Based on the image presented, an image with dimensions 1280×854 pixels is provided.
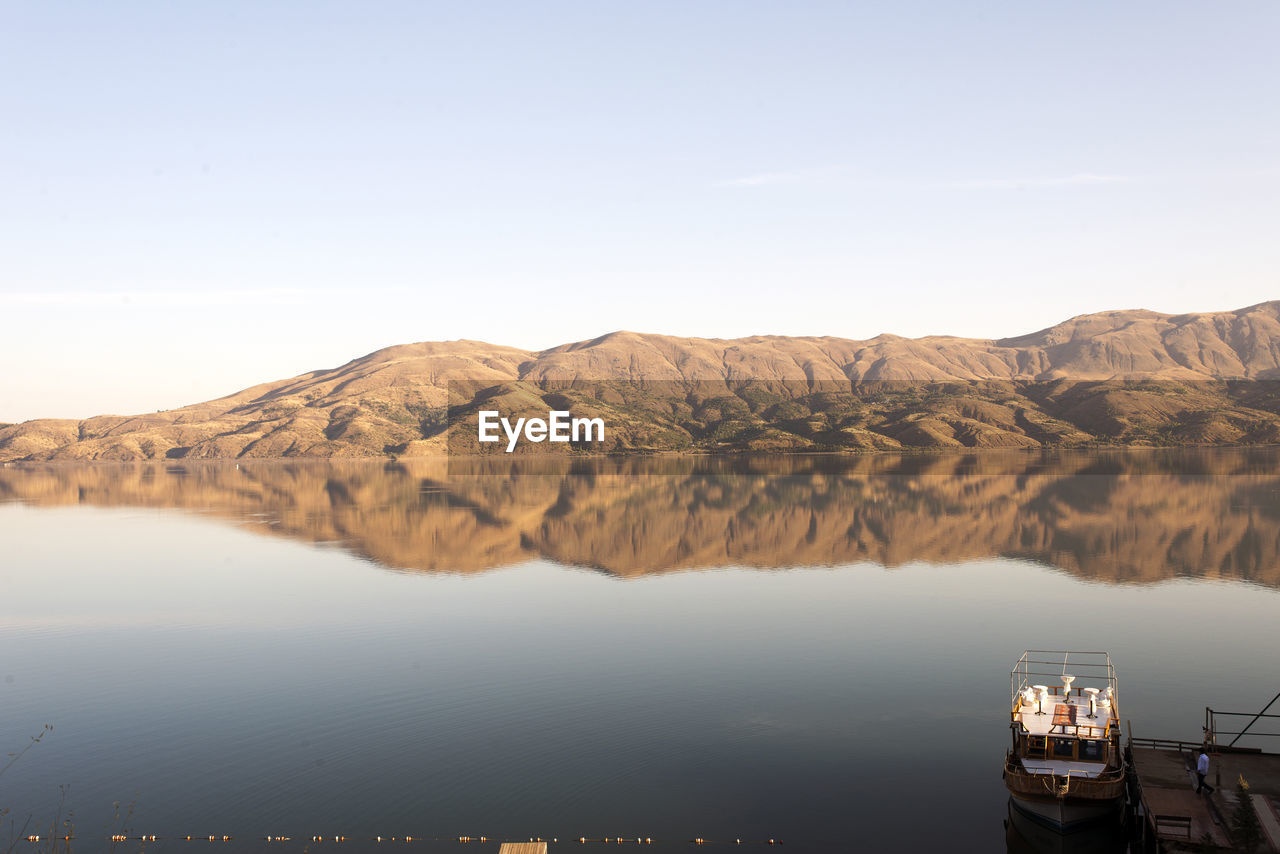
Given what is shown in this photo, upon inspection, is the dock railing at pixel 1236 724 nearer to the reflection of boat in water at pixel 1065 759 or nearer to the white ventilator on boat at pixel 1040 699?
the reflection of boat in water at pixel 1065 759

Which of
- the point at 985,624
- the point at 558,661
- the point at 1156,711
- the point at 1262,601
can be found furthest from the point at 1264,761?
the point at 1262,601

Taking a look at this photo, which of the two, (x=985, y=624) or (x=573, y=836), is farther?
(x=985, y=624)

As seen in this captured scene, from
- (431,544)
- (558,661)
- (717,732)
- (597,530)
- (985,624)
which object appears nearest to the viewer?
(717,732)

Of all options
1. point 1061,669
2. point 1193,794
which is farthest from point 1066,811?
point 1061,669

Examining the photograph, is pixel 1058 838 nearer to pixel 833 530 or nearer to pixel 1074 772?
pixel 1074 772

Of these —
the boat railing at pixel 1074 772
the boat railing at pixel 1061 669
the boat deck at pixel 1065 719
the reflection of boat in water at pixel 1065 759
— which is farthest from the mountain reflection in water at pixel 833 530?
the boat railing at pixel 1074 772

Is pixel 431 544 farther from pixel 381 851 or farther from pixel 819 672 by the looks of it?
pixel 381 851
